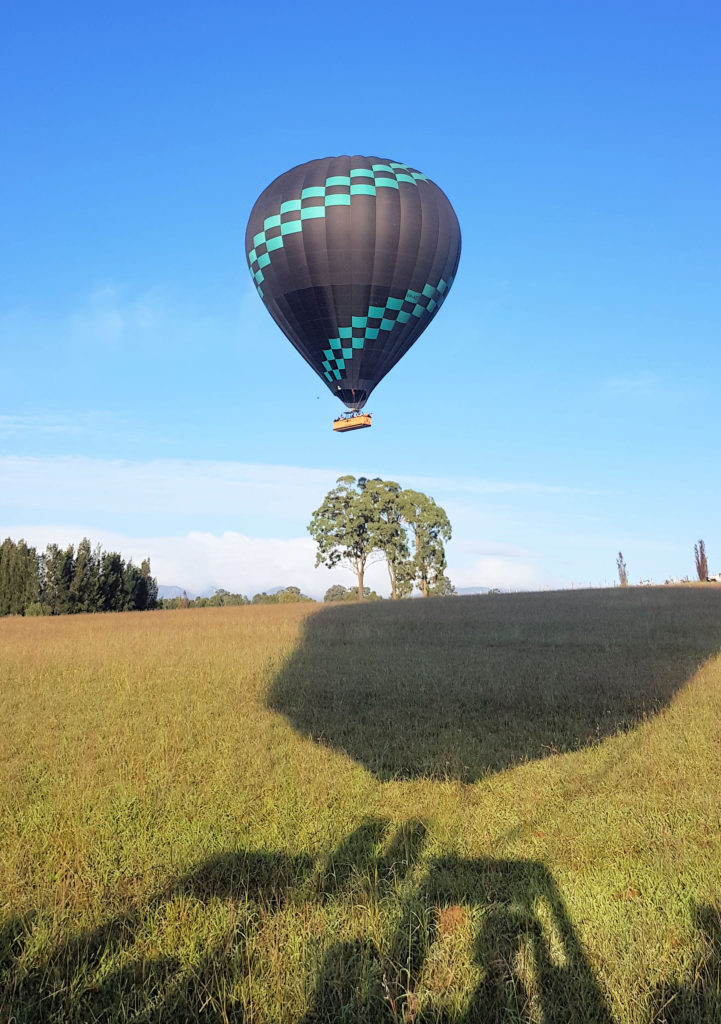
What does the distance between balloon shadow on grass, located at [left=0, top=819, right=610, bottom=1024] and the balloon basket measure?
85.1ft

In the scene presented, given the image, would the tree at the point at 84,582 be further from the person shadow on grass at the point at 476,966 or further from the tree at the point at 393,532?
the person shadow on grass at the point at 476,966

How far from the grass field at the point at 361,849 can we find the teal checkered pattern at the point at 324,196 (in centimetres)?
A: 2056

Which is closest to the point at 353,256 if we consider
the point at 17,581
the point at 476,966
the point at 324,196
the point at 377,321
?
the point at 377,321

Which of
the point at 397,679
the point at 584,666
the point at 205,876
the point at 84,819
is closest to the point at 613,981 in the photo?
the point at 205,876

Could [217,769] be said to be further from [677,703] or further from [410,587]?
[410,587]

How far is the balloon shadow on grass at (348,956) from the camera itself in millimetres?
4402

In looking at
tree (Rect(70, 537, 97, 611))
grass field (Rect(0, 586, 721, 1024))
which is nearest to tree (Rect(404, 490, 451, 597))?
tree (Rect(70, 537, 97, 611))

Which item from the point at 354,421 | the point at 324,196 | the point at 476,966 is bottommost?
the point at 476,966


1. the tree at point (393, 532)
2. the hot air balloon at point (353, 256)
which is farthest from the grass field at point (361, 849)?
the tree at point (393, 532)

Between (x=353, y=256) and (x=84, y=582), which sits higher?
(x=353, y=256)

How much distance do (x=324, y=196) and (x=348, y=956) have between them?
27.8 meters

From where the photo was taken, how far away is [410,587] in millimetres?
68188

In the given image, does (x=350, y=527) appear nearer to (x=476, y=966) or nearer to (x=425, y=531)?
(x=425, y=531)

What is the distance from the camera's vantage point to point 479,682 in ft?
43.8
